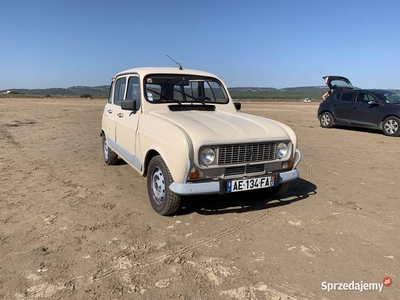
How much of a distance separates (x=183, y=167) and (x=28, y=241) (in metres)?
1.85

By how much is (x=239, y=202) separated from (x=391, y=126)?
9.24 meters

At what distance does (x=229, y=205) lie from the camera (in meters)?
4.61

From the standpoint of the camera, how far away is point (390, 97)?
11.9 meters

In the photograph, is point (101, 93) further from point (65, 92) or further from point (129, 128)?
point (129, 128)

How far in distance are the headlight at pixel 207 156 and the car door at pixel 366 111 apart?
10.2 meters

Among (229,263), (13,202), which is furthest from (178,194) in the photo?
(13,202)

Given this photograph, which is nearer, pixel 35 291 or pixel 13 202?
pixel 35 291

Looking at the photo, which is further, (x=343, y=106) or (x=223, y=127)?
(x=343, y=106)

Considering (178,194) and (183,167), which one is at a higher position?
(183,167)

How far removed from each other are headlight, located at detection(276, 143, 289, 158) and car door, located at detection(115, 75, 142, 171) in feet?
6.41

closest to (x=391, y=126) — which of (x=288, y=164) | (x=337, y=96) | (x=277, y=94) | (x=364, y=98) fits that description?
(x=364, y=98)

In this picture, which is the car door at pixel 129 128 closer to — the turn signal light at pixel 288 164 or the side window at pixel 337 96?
the turn signal light at pixel 288 164

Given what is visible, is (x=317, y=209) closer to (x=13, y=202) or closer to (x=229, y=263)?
(x=229, y=263)

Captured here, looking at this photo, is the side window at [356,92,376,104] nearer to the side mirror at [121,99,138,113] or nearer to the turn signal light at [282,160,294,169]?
the turn signal light at [282,160,294,169]
